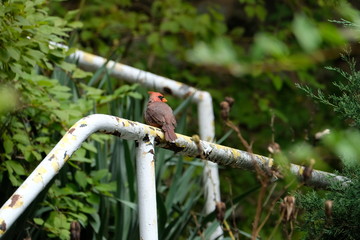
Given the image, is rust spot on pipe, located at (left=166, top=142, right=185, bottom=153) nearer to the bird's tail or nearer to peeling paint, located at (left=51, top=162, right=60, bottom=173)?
the bird's tail

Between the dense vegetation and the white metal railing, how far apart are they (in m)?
0.20

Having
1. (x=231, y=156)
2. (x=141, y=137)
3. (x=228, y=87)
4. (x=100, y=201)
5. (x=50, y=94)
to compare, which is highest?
(x=141, y=137)

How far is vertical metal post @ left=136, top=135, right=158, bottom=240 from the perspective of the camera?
2.04 meters

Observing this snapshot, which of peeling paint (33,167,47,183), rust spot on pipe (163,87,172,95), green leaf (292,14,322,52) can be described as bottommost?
rust spot on pipe (163,87,172,95)

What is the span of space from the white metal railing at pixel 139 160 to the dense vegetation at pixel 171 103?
0.66 ft

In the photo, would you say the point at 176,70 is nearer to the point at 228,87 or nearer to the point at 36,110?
the point at 228,87

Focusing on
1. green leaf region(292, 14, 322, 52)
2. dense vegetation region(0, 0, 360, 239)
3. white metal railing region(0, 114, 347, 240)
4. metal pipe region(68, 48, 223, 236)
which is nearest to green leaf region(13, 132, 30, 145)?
dense vegetation region(0, 0, 360, 239)

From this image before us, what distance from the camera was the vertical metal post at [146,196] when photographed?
2037 millimetres

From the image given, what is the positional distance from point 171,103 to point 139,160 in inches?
129

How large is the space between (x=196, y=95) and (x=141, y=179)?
1575 mm

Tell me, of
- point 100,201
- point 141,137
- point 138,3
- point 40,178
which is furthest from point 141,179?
point 138,3

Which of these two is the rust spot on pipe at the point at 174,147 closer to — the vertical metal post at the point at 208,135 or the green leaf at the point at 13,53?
the green leaf at the point at 13,53

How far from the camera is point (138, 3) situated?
6.79m

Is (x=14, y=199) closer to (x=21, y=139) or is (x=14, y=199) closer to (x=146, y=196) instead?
(x=146, y=196)
